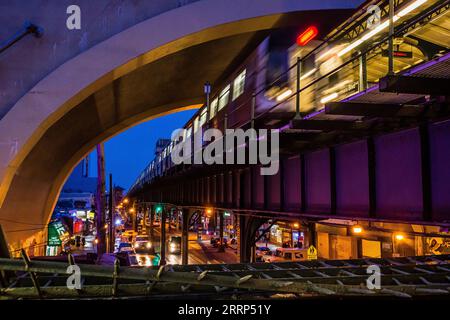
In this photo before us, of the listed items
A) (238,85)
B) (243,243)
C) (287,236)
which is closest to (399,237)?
(243,243)

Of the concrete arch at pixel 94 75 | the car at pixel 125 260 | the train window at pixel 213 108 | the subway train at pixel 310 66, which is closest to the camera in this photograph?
the subway train at pixel 310 66

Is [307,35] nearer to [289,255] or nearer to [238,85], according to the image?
[238,85]

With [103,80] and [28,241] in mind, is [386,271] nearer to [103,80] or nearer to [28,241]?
[103,80]

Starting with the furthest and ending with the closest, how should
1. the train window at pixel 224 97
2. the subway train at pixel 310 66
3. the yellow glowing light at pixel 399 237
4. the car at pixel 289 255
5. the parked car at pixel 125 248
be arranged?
the parked car at pixel 125 248
the car at pixel 289 255
the yellow glowing light at pixel 399 237
the train window at pixel 224 97
the subway train at pixel 310 66

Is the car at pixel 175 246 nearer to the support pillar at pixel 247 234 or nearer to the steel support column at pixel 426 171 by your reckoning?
the support pillar at pixel 247 234

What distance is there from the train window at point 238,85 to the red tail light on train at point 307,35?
2714mm

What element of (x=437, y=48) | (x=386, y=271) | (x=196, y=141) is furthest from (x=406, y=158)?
(x=196, y=141)

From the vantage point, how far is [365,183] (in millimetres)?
9008

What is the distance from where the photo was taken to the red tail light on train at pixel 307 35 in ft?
33.5

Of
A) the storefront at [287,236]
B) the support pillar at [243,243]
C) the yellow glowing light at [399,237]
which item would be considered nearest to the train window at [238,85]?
the support pillar at [243,243]

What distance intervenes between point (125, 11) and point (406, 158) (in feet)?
35.7

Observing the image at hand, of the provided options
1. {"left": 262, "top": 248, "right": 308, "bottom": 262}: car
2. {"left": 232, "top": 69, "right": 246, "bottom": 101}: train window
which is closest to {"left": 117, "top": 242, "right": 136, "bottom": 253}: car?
{"left": 262, "top": 248, "right": 308, "bottom": 262}: car

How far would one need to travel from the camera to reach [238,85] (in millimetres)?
13742

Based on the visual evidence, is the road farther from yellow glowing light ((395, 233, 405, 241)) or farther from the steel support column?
the steel support column
